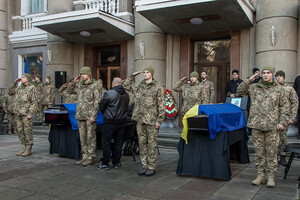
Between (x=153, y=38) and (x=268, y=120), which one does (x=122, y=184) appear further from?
(x=153, y=38)

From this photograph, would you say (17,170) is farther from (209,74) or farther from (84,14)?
(209,74)

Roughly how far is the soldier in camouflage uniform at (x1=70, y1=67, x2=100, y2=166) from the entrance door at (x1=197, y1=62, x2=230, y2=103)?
6714 millimetres

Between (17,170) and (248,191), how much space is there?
461 centimetres

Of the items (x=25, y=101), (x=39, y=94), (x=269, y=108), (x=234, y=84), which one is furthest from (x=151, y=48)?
(x=269, y=108)

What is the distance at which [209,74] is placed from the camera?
12.7 meters

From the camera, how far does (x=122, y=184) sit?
5457 millimetres

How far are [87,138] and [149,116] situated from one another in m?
1.79

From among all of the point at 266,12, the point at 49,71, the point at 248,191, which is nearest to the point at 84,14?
the point at 49,71

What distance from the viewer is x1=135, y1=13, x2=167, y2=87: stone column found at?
12531 millimetres

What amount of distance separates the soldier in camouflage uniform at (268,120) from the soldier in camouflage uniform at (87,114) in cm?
337

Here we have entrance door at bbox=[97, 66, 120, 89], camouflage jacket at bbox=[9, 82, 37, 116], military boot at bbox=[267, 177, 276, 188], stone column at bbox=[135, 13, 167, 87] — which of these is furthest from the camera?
entrance door at bbox=[97, 66, 120, 89]

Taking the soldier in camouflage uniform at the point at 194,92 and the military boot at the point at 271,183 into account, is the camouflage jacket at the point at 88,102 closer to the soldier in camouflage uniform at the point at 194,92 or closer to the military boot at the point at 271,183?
the soldier in camouflage uniform at the point at 194,92

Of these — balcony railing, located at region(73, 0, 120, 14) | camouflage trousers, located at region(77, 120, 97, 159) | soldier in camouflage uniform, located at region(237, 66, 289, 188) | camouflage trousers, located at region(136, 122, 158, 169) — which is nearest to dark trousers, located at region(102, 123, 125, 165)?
camouflage trousers, located at region(77, 120, 97, 159)

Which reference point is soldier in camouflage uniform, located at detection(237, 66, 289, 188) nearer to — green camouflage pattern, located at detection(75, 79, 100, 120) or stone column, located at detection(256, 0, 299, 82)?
green camouflage pattern, located at detection(75, 79, 100, 120)
